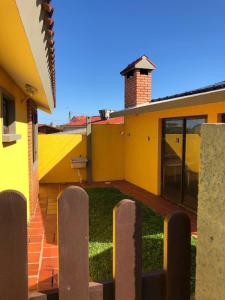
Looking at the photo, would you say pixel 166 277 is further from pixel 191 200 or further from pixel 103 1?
pixel 103 1

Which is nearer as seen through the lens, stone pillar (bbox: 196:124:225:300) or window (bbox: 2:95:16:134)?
stone pillar (bbox: 196:124:225:300)

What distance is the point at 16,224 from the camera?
1.05 m

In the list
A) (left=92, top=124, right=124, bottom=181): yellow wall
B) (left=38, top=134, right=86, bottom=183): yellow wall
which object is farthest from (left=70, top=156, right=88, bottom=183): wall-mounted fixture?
(left=92, top=124, right=124, bottom=181): yellow wall

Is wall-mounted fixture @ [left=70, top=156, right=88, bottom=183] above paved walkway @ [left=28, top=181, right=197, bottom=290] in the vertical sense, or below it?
above

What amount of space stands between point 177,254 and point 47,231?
482 centimetres

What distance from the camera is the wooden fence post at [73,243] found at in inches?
44.2

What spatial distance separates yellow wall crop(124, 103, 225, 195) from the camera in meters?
8.92

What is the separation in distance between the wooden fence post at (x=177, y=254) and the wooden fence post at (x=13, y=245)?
636 millimetres

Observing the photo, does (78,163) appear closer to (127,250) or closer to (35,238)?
(35,238)

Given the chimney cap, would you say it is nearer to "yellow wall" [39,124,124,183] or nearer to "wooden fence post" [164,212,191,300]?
"yellow wall" [39,124,124,183]

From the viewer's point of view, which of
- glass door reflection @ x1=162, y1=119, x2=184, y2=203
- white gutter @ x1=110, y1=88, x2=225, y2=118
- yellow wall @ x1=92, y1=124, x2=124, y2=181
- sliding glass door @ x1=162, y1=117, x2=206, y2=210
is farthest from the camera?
yellow wall @ x1=92, y1=124, x2=124, y2=181

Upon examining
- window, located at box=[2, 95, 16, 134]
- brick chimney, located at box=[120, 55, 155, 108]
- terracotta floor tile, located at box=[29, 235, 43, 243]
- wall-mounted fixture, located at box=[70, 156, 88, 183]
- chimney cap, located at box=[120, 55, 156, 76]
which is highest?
chimney cap, located at box=[120, 55, 156, 76]

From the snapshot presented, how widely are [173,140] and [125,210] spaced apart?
7.36 metres

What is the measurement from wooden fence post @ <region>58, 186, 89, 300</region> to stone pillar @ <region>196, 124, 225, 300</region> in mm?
499
